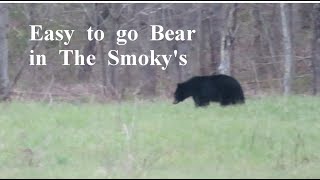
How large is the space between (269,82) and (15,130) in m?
19.3

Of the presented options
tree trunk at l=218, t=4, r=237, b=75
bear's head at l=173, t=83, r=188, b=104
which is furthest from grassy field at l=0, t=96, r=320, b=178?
tree trunk at l=218, t=4, r=237, b=75

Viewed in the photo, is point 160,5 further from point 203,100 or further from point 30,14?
point 203,100

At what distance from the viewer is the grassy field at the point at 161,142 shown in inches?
466

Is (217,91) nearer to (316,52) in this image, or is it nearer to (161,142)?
(161,142)

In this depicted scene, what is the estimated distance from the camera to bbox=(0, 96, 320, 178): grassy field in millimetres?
11828

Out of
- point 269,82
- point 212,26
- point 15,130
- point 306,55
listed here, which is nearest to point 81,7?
point 212,26

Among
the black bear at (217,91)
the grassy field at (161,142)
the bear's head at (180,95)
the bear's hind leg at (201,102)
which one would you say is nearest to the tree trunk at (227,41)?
the bear's head at (180,95)

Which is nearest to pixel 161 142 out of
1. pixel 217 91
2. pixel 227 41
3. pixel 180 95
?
pixel 217 91

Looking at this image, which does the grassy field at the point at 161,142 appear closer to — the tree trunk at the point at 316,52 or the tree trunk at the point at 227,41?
the tree trunk at the point at 227,41

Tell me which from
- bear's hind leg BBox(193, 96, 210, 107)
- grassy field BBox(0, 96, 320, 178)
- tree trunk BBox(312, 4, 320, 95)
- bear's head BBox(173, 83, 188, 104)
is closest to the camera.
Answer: grassy field BBox(0, 96, 320, 178)

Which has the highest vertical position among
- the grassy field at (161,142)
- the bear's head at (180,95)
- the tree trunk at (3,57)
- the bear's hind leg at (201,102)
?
the tree trunk at (3,57)

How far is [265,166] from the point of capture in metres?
12.7

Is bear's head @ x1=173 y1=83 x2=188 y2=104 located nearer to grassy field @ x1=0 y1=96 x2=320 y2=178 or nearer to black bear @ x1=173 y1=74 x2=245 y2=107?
black bear @ x1=173 y1=74 x2=245 y2=107

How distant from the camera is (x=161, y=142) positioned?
47.5 ft
